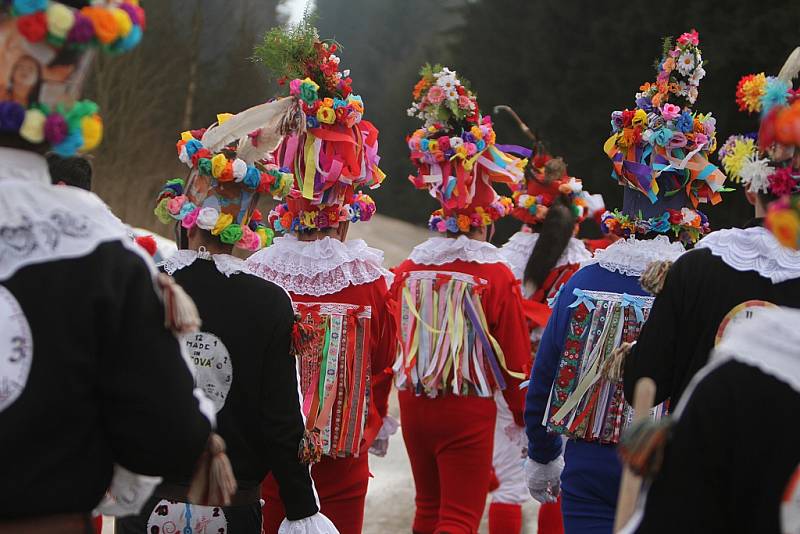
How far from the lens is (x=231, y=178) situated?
10.6 feet

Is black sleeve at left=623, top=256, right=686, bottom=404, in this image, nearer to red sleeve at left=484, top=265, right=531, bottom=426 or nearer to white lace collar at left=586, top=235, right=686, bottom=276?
white lace collar at left=586, top=235, right=686, bottom=276

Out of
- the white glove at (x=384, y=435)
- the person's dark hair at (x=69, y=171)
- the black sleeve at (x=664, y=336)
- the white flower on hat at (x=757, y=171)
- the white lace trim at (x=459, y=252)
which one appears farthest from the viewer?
the white lace trim at (x=459, y=252)

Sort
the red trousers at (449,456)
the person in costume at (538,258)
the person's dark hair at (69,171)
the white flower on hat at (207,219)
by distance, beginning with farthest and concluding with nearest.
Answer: the person in costume at (538,258) → the red trousers at (449,456) → the person's dark hair at (69,171) → the white flower on hat at (207,219)

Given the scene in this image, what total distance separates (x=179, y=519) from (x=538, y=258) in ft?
13.1

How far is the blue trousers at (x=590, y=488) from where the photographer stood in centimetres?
369

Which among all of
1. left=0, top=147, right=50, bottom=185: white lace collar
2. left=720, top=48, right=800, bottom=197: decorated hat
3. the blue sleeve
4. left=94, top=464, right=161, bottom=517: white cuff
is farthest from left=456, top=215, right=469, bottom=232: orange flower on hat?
left=0, top=147, right=50, bottom=185: white lace collar

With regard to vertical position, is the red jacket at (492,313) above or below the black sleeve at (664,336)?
below

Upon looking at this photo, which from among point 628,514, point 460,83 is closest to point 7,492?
point 628,514

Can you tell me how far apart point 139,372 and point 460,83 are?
3.81 meters

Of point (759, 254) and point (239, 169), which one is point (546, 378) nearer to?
point (759, 254)

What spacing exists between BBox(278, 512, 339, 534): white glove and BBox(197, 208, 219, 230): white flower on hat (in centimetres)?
97

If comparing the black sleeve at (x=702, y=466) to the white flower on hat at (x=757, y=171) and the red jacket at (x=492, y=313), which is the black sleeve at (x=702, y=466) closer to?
the white flower on hat at (x=757, y=171)

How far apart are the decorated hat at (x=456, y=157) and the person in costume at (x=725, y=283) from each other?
2.37m

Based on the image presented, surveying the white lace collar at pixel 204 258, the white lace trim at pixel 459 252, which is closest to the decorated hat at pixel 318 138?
A: the white lace trim at pixel 459 252
